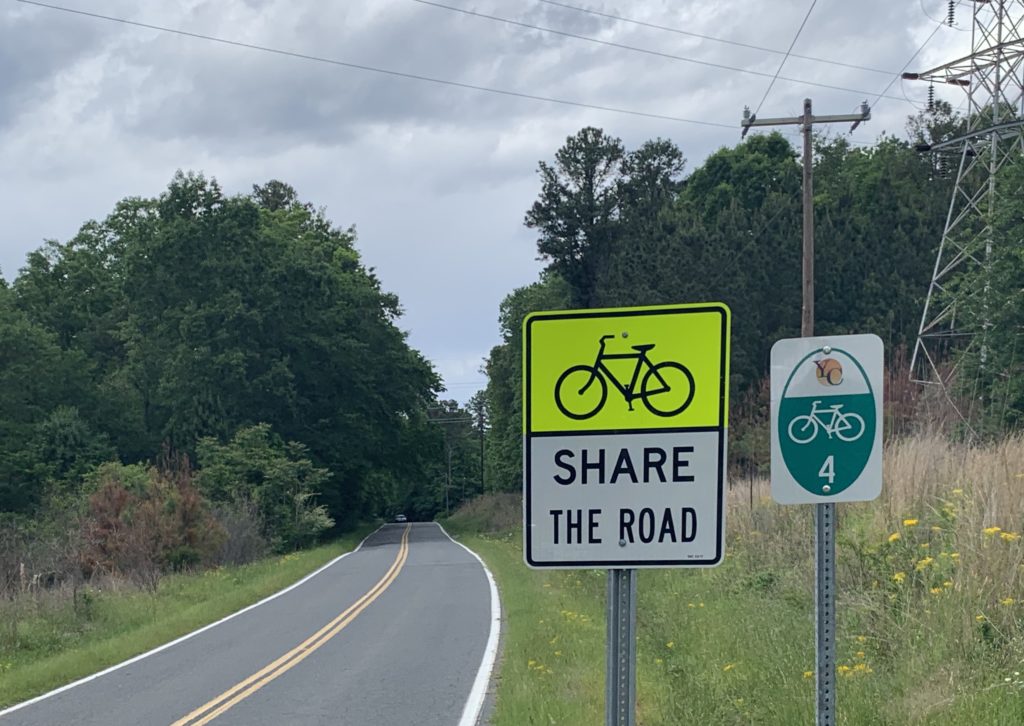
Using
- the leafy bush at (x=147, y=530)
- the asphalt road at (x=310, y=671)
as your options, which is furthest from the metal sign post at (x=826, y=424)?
the leafy bush at (x=147, y=530)

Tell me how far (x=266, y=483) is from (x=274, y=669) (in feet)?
100

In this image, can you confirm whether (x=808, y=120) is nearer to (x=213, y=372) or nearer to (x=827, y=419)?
(x=827, y=419)

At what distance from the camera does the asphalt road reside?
10.7 meters

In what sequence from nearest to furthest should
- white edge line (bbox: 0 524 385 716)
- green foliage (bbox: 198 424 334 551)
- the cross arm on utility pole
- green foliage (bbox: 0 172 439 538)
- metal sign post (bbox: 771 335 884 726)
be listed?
metal sign post (bbox: 771 335 884 726) → white edge line (bbox: 0 524 385 716) → the cross arm on utility pole → green foliage (bbox: 198 424 334 551) → green foliage (bbox: 0 172 439 538)

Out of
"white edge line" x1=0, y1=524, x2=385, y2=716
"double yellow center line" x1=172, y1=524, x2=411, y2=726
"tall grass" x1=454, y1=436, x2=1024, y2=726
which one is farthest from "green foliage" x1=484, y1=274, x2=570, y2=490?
"tall grass" x1=454, y1=436, x2=1024, y2=726

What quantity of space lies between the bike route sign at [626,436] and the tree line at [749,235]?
98.8ft

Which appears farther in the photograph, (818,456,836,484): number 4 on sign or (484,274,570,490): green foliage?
(484,274,570,490): green foliage

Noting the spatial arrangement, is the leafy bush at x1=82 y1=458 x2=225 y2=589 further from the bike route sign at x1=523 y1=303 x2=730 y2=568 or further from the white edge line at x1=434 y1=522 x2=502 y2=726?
the bike route sign at x1=523 y1=303 x2=730 y2=568

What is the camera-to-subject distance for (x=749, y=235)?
188ft

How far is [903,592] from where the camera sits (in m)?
8.65

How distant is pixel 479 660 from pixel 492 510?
2219 inches

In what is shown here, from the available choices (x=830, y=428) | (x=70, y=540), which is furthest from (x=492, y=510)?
(x=830, y=428)

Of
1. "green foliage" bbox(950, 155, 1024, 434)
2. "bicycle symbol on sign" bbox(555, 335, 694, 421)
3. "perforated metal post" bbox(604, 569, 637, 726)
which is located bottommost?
"perforated metal post" bbox(604, 569, 637, 726)

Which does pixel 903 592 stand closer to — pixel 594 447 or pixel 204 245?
pixel 594 447
